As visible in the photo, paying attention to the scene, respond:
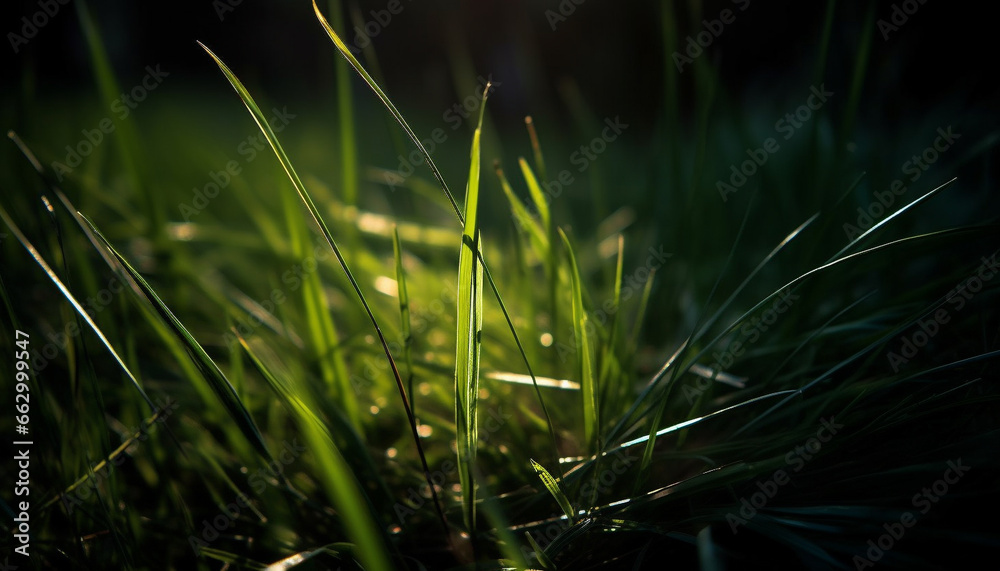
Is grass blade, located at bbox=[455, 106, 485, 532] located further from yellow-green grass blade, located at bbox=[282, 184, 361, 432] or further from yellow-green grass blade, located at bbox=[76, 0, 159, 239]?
yellow-green grass blade, located at bbox=[76, 0, 159, 239]

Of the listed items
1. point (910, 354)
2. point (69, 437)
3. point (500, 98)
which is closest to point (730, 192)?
point (910, 354)

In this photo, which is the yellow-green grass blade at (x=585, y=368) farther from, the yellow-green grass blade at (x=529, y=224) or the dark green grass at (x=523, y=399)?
Result: the yellow-green grass blade at (x=529, y=224)

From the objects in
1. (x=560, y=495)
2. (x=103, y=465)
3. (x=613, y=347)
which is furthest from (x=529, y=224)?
(x=103, y=465)

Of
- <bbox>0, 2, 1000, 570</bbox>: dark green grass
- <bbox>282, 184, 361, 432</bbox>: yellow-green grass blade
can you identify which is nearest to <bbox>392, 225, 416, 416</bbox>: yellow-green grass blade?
<bbox>0, 2, 1000, 570</bbox>: dark green grass

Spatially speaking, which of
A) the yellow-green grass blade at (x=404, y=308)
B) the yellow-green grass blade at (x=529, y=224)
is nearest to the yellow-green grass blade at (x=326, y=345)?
the yellow-green grass blade at (x=404, y=308)

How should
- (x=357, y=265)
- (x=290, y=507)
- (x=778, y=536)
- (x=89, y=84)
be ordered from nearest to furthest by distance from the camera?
(x=778, y=536)
(x=290, y=507)
(x=357, y=265)
(x=89, y=84)

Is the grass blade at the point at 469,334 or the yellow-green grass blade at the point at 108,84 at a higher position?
the yellow-green grass blade at the point at 108,84

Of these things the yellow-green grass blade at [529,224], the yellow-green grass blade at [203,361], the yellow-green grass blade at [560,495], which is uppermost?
the yellow-green grass blade at [529,224]

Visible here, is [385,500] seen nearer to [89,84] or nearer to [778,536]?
[778,536]
